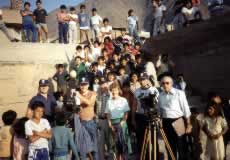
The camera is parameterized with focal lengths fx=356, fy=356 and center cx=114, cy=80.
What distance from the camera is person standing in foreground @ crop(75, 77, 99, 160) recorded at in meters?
6.34

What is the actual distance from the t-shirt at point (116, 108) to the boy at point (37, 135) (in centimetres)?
150

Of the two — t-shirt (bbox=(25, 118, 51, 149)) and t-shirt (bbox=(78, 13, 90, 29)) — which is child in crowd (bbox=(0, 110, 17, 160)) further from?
t-shirt (bbox=(78, 13, 90, 29))

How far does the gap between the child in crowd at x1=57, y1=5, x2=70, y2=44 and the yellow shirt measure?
7674 millimetres

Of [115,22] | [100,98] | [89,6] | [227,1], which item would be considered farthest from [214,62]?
[89,6]

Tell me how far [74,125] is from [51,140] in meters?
0.88

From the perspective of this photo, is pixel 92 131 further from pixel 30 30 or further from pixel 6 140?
pixel 30 30

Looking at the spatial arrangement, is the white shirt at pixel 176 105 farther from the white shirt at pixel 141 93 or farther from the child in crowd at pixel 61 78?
the child in crowd at pixel 61 78

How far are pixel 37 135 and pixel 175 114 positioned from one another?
2.24 meters

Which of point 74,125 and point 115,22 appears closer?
point 74,125

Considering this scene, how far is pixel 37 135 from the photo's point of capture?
5.19 meters

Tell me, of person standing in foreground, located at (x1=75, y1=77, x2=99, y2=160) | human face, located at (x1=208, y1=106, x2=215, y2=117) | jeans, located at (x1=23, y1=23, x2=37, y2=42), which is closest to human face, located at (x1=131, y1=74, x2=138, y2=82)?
person standing in foreground, located at (x1=75, y1=77, x2=99, y2=160)

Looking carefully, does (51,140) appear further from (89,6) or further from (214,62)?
(89,6)

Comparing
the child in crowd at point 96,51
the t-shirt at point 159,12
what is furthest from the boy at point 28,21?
the t-shirt at point 159,12

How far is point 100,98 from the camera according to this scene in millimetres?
7441
